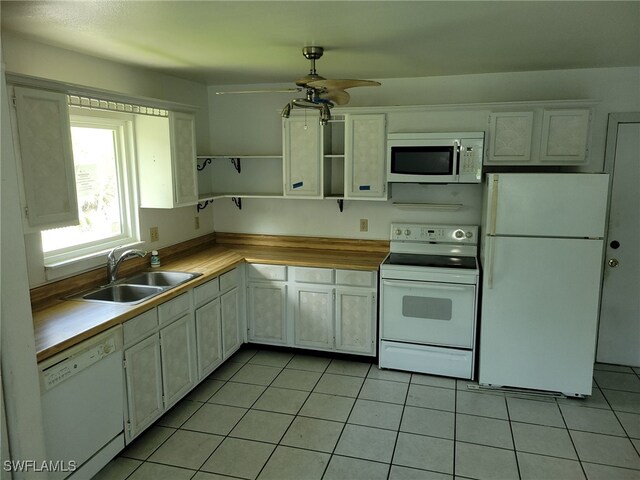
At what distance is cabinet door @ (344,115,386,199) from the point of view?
3701mm

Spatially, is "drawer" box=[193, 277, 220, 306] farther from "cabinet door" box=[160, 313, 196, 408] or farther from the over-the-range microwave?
the over-the-range microwave

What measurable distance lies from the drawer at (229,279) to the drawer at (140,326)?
33.6 inches

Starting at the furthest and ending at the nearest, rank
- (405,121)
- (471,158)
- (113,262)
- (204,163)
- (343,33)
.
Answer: (204,163)
(405,121)
(471,158)
(113,262)
(343,33)

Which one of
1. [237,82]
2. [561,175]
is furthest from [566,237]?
[237,82]

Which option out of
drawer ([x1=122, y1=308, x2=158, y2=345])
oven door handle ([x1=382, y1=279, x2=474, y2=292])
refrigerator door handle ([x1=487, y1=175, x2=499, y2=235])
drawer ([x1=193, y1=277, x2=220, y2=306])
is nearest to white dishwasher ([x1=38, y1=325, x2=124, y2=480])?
drawer ([x1=122, y1=308, x2=158, y2=345])

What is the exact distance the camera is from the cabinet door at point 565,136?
10.9 ft

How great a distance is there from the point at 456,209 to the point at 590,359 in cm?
146

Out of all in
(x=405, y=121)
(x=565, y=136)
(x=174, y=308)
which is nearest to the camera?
(x=174, y=308)

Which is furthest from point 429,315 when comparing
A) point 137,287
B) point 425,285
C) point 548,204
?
point 137,287

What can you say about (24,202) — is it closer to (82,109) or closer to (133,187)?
(82,109)

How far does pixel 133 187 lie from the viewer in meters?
3.47

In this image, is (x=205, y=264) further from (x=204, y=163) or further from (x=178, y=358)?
(x=204, y=163)

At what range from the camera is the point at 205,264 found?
3.66 meters

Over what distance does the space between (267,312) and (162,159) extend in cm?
150
